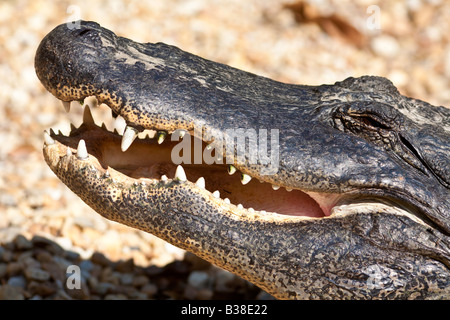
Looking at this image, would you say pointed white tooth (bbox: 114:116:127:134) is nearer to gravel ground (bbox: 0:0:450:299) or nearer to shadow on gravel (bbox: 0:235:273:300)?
gravel ground (bbox: 0:0:450:299)

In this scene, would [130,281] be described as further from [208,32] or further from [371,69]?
[371,69]

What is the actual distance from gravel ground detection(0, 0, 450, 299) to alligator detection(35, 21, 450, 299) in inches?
46.9

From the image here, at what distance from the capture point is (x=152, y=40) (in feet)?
20.3

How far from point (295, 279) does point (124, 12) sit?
4.54 meters

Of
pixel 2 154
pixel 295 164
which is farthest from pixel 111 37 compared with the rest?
pixel 2 154

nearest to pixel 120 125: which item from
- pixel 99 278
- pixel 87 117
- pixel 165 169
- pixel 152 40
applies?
pixel 99 278

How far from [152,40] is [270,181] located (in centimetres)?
381

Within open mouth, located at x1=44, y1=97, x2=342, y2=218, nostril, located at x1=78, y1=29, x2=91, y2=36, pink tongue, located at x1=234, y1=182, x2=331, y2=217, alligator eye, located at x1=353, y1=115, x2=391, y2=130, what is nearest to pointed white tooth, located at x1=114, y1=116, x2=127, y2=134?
open mouth, located at x1=44, y1=97, x2=342, y2=218

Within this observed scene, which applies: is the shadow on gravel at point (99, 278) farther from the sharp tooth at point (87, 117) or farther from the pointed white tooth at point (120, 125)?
the sharp tooth at point (87, 117)

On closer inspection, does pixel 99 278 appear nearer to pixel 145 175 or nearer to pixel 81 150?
pixel 145 175

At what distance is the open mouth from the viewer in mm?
2844

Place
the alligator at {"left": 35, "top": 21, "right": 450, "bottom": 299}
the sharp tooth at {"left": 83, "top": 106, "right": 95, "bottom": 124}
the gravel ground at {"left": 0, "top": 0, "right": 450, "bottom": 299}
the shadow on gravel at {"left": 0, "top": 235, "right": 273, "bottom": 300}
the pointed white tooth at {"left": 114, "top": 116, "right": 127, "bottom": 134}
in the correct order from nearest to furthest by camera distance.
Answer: the alligator at {"left": 35, "top": 21, "right": 450, "bottom": 299}
the sharp tooth at {"left": 83, "top": 106, "right": 95, "bottom": 124}
the shadow on gravel at {"left": 0, "top": 235, "right": 273, "bottom": 300}
the pointed white tooth at {"left": 114, "top": 116, "right": 127, "bottom": 134}
the gravel ground at {"left": 0, "top": 0, "right": 450, "bottom": 299}

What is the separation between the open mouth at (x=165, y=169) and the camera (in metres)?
2.84

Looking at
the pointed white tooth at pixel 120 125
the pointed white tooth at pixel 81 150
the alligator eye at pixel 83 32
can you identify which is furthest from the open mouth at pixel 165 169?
the pointed white tooth at pixel 120 125
